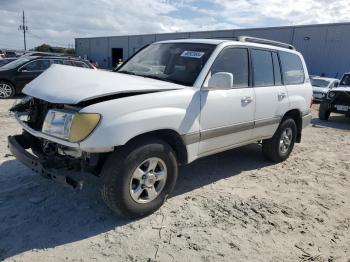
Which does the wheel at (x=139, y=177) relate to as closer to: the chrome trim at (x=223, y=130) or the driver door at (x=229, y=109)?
the chrome trim at (x=223, y=130)

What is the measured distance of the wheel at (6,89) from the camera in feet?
38.8

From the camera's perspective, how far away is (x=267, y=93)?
17.0 ft

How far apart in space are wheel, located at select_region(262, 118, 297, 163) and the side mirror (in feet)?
6.87

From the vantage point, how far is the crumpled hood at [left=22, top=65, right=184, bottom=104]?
3.29 m

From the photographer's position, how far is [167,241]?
11.1 feet

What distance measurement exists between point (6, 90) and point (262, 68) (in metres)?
9.61

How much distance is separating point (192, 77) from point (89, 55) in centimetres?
5574

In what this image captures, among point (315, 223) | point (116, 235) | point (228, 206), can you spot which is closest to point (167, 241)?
point (116, 235)

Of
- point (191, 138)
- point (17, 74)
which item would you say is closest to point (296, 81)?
point (191, 138)

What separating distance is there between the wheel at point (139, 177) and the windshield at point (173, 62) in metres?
0.98

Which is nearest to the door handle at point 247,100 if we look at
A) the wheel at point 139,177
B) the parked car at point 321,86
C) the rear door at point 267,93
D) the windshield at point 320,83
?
the rear door at point 267,93

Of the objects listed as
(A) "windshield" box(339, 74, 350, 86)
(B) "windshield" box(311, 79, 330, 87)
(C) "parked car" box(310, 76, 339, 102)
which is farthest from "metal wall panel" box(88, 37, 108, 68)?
(A) "windshield" box(339, 74, 350, 86)

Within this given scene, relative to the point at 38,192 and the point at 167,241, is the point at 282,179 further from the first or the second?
the point at 38,192

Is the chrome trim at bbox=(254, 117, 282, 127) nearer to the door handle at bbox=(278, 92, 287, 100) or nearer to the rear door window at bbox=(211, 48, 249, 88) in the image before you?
the door handle at bbox=(278, 92, 287, 100)
